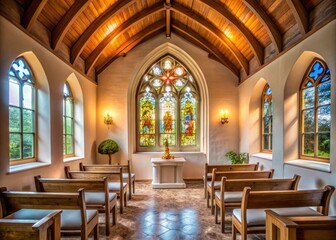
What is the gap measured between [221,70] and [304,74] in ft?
9.29

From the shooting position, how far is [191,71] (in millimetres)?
6777

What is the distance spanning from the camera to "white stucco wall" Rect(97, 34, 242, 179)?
6.28 metres

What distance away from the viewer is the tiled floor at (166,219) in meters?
3.01

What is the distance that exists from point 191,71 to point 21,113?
189 inches

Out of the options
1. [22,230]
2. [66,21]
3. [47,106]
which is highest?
[66,21]

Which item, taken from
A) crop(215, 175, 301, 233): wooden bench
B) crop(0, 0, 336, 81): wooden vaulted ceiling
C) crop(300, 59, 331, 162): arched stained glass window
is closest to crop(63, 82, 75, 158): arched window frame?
crop(0, 0, 336, 81): wooden vaulted ceiling

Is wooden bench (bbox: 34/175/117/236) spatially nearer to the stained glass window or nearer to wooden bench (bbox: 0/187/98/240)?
wooden bench (bbox: 0/187/98/240)

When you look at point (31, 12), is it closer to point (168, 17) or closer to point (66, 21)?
point (66, 21)

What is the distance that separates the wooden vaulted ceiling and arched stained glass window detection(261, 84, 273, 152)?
0.67 m

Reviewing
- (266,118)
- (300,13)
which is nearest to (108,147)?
(266,118)

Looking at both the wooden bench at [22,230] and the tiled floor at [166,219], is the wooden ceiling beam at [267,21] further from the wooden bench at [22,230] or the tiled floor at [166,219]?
the wooden bench at [22,230]

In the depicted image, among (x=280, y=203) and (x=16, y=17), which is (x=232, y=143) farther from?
(x=16, y=17)

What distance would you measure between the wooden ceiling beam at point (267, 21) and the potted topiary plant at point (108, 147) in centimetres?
452

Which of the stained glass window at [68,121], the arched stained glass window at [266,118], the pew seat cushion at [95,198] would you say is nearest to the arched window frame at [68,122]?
the stained glass window at [68,121]
